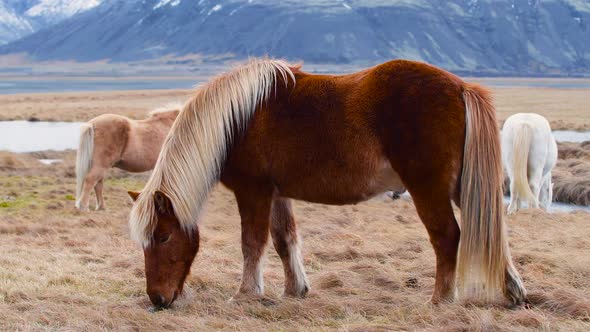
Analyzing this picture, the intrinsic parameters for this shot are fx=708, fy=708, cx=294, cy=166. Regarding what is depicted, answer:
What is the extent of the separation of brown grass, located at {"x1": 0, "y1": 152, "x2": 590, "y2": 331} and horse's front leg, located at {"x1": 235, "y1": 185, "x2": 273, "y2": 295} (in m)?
0.19

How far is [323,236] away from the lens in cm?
867

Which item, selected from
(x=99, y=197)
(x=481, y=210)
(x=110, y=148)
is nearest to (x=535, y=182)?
(x=481, y=210)

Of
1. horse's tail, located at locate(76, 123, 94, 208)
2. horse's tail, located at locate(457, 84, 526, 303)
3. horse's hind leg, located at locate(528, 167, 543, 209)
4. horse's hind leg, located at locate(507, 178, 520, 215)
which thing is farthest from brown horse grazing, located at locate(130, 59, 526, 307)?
horse's tail, located at locate(76, 123, 94, 208)

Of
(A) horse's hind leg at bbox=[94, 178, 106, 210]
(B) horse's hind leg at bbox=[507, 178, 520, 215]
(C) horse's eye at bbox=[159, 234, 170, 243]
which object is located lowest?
(A) horse's hind leg at bbox=[94, 178, 106, 210]

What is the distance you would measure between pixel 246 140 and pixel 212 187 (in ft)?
1.54

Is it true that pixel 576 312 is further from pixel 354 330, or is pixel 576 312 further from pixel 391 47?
pixel 391 47

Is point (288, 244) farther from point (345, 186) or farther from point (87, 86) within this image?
point (87, 86)

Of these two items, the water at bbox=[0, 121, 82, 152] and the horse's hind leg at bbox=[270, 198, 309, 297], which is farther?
the water at bbox=[0, 121, 82, 152]

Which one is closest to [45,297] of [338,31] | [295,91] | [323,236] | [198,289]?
[198,289]

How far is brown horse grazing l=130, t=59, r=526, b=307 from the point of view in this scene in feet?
16.8

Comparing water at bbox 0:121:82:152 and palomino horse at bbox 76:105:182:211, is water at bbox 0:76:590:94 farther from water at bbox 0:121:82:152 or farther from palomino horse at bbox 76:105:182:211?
palomino horse at bbox 76:105:182:211

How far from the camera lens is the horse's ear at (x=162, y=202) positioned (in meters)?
5.36

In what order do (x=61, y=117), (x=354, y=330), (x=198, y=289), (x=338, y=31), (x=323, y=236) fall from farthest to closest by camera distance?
1. (x=338, y=31)
2. (x=61, y=117)
3. (x=323, y=236)
4. (x=198, y=289)
5. (x=354, y=330)

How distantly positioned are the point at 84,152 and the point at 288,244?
7220mm
